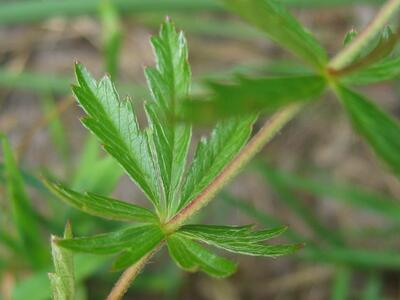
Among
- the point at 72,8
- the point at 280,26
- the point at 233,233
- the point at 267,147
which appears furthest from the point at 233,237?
the point at 267,147

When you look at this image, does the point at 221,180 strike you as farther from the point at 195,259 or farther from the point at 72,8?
the point at 72,8

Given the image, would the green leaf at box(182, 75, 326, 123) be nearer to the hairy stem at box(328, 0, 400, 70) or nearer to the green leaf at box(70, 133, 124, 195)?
the hairy stem at box(328, 0, 400, 70)

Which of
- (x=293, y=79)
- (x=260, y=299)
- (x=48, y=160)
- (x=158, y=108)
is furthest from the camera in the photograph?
(x=48, y=160)

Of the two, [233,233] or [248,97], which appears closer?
[248,97]

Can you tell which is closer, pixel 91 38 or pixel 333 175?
pixel 333 175

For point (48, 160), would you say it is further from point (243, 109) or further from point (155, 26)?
point (243, 109)

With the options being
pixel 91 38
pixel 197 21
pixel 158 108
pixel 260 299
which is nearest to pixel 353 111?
pixel 158 108
